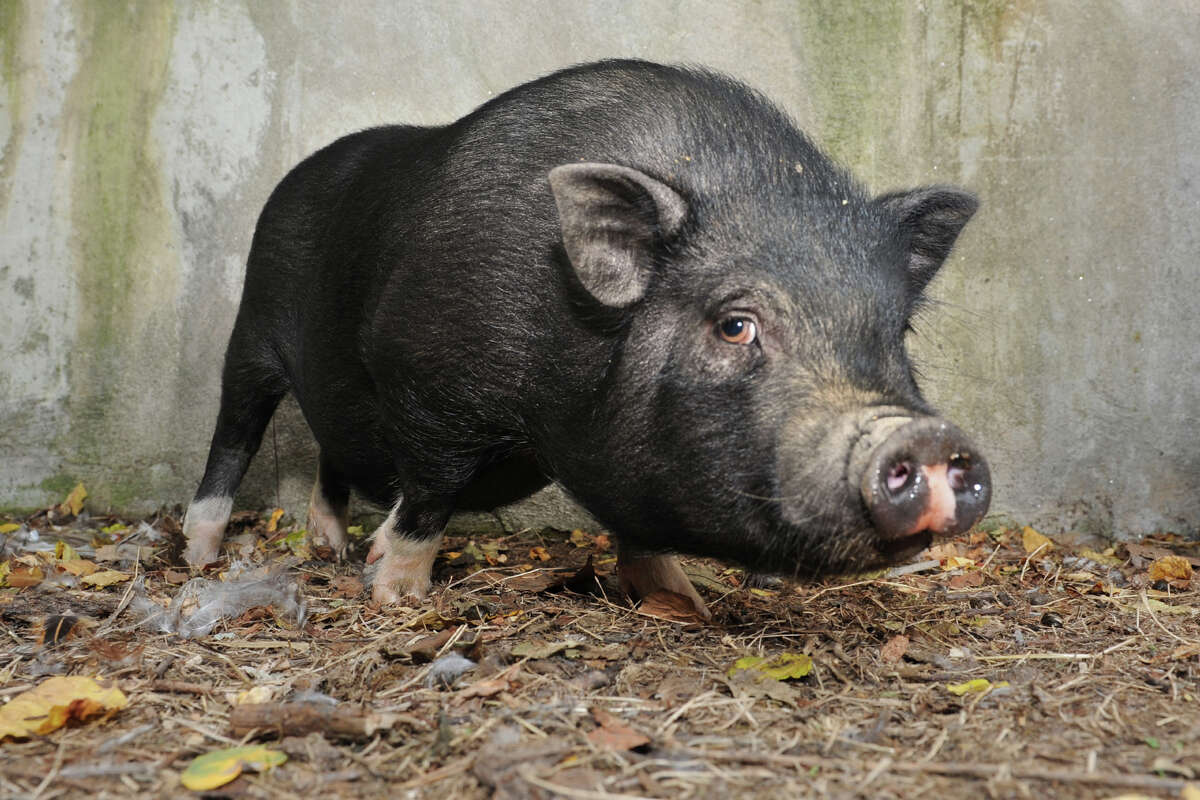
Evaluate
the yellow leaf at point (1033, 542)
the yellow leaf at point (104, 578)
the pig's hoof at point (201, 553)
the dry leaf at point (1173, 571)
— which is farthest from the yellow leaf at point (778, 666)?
the pig's hoof at point (201, 553)

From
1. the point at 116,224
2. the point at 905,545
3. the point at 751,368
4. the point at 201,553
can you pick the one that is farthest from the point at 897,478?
the point at 116,224

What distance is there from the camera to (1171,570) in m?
4.58

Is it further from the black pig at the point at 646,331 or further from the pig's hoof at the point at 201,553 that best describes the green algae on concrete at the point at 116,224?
the black pig at the point at 646,331

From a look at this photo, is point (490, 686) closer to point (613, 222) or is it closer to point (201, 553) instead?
point (613, 222)

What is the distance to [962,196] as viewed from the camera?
3.86m

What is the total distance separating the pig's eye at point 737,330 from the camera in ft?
10.5

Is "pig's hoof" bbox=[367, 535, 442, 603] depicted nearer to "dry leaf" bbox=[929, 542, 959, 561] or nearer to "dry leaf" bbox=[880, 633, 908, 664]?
"dry leaf" bbox=[880, 633, 908, 664]

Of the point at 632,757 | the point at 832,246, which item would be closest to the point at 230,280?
the point at 832,246

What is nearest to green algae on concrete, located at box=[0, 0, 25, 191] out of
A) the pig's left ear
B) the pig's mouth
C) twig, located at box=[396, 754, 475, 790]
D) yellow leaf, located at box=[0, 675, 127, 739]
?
yellow leaf, located at box=[0, 675, 127, 739]

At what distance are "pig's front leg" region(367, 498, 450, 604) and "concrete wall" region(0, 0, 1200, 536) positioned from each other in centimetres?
199

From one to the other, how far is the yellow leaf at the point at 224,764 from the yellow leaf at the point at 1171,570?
362 centimetres

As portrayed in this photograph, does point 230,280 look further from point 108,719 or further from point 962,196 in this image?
point 962,196

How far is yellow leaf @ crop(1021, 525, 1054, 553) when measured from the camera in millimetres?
5152

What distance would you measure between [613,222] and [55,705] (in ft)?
6.49
